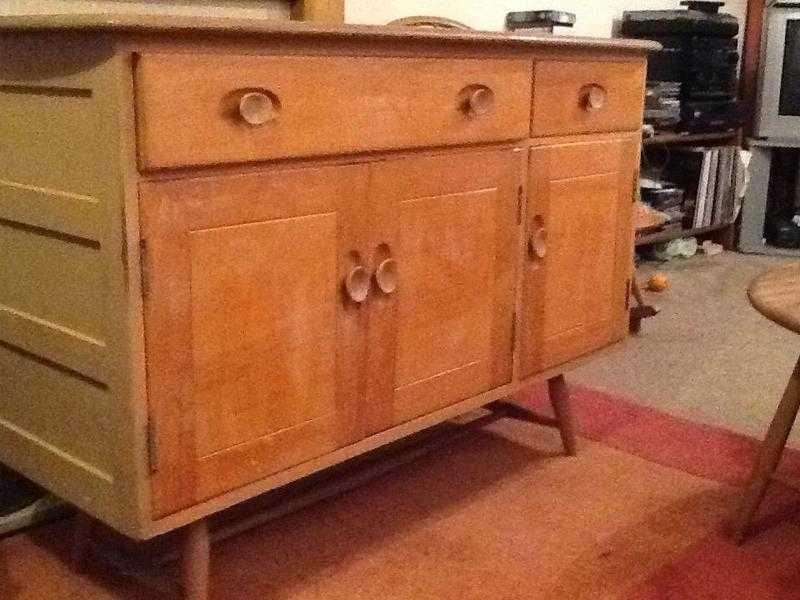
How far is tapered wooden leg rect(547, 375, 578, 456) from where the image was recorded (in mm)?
1924

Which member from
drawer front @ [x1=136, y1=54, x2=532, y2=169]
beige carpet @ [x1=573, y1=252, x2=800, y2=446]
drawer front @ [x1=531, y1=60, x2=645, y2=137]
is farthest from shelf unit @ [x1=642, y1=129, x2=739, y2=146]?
drawer front @ [x1=136, y1=54, x2=532, y2=169]

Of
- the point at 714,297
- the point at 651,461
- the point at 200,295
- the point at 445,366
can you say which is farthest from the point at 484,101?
the point at 714,297

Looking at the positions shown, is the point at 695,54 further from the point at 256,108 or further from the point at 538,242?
the point at 256,108

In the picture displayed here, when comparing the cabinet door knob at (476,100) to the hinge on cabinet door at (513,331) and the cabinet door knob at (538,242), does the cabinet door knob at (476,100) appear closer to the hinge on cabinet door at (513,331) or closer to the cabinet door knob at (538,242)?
the cabinet door knob at (538,242)

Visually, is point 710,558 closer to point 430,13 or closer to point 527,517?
point 527,517

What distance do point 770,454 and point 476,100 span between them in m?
0.77

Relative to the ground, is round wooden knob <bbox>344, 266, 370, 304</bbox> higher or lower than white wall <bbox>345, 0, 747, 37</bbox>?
lower

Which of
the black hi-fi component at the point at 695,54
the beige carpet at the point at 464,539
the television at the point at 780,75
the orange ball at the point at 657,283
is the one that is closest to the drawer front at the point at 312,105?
the beige carpet at the point at 464,539

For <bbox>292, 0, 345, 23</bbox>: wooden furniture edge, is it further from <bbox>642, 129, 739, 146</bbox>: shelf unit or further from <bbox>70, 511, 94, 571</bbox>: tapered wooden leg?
<bbox>642, 129, 739, 146</bbox>: shelf unit

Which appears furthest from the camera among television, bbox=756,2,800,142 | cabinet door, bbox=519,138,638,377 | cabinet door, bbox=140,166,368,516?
television, bbox=756,2,800,142

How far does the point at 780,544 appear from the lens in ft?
5.35

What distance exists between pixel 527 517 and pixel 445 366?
35cm

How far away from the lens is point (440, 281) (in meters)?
1.51

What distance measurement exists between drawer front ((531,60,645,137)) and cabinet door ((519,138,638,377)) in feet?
0.12
